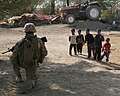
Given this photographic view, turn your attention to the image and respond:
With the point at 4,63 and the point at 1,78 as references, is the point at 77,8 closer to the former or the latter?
the point at 4,63

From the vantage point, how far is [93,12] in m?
32.1

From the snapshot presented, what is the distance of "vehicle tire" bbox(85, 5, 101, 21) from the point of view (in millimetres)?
31722

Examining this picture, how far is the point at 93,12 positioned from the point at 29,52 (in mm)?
24931

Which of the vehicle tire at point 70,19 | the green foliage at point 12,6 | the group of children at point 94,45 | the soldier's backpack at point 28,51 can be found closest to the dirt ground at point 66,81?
the soldier's backpack at point 28,51

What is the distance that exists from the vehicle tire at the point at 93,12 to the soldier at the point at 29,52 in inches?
945

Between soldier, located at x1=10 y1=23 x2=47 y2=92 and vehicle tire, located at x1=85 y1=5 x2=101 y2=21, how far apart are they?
24.0m

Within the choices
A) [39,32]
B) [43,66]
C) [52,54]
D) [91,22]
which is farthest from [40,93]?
[91,22]

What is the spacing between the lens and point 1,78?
29.8 ft

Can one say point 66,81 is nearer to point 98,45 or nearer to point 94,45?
point 98,45

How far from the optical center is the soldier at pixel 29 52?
25.1 feet

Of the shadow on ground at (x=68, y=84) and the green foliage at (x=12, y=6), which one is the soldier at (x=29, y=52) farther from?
the green foliage at (x=12, y=6)

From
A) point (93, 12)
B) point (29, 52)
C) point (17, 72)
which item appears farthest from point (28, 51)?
point (93, 12)

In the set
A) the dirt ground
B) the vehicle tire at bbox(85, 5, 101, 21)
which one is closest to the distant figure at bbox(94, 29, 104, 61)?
the dirt ground

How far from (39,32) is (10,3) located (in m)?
15.3
